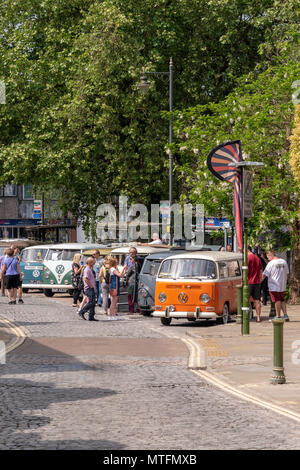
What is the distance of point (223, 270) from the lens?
24.7 metres

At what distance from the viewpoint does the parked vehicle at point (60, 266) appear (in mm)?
36094

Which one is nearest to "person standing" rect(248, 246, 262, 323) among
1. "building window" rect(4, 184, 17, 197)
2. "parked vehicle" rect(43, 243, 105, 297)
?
"parked vehicle" rect(43, 243, 105, 297)

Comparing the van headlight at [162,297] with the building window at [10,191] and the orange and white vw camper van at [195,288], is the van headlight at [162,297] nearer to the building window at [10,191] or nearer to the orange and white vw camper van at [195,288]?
the orange and white vw camper van at [195,288]

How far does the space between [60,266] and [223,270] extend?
12.6m

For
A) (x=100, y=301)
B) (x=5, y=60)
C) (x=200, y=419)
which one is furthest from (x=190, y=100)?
(x=200, y=419)

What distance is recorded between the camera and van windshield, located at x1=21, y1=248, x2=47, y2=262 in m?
37.8

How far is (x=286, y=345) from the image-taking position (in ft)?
59.0

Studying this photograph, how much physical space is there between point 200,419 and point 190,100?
34132 millimetres

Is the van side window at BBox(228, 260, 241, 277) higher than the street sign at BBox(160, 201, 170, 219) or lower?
lower

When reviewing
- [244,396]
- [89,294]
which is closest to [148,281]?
[89,294]

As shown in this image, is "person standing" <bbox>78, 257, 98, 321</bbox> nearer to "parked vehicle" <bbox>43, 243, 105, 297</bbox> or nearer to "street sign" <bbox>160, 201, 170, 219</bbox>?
"parked vehicle" <bbox>43, 243, 105, 297</bbox>

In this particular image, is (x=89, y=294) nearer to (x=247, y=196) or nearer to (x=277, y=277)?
(x=277, y=277)

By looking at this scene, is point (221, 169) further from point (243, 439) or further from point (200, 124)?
point (243, 439)

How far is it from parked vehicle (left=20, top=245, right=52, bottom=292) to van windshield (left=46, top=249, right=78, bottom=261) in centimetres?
56
